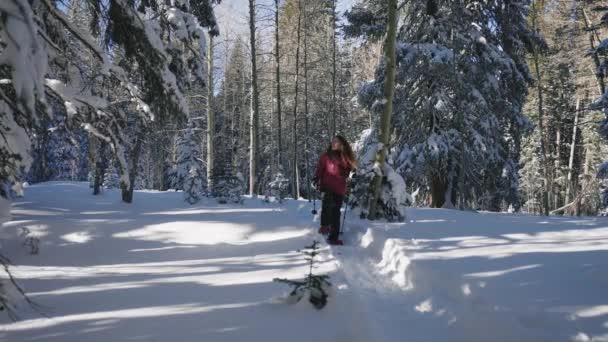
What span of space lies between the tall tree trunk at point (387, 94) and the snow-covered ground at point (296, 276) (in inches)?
42.2

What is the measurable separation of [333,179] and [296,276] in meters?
2.69

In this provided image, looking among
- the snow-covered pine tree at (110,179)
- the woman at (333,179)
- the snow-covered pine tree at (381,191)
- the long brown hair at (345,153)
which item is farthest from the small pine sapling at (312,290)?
the snow-covered pine tree at (110,179)

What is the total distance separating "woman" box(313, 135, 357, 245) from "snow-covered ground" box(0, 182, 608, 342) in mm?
374

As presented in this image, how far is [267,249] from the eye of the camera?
5363 mm

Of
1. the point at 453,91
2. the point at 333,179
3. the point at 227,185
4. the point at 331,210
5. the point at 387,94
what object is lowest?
the point at 331,210

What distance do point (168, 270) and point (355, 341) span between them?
8.23 feet

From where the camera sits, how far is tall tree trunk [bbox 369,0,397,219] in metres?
6.92

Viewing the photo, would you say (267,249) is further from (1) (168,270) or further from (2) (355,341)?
(2) (355,341)

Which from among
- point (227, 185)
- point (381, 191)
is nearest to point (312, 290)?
point (381, 191)

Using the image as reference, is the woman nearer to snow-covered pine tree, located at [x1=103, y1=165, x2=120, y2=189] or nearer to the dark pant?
the dark pant

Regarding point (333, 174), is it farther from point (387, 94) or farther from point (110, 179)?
point (110, 179)

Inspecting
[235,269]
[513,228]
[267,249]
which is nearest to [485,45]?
[513,228]

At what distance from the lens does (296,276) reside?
4039 millimetres

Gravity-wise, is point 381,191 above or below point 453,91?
below
